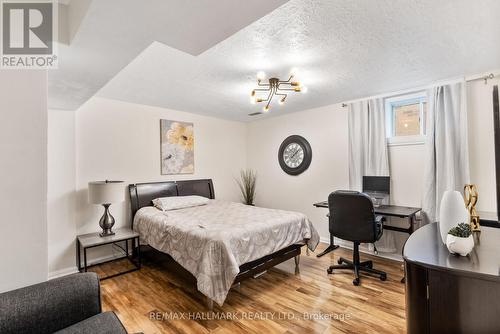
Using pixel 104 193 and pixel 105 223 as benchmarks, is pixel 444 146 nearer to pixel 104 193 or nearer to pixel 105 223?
pixel 104 193

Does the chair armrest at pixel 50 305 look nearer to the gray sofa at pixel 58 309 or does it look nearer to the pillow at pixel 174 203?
the gray sofa at pixel 58 309

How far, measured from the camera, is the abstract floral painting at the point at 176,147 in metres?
4.13

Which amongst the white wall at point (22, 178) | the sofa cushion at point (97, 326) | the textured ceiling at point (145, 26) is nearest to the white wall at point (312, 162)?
the textured ceiling at point (145, 26)

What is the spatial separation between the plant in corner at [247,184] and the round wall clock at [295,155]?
86 cm

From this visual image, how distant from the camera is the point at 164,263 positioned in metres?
2.96

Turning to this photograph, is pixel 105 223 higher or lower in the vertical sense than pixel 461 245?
lower

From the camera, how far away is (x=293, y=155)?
467 centimetres

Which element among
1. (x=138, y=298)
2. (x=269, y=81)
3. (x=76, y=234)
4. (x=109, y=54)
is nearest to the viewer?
(x=109, y=54)

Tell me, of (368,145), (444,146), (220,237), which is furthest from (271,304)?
(444,146)

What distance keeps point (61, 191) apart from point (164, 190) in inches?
54.3

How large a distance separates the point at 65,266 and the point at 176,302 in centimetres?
182

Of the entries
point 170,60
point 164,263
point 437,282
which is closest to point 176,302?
point 164,263

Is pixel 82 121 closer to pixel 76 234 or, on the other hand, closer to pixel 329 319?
pixel 76 234

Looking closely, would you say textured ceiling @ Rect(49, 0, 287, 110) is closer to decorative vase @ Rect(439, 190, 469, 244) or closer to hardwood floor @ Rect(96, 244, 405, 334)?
decorative vase @ Rect(439, 190, 469, 244)
